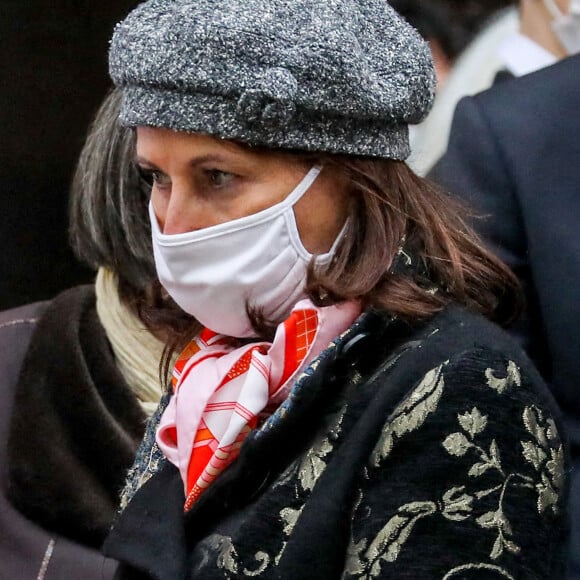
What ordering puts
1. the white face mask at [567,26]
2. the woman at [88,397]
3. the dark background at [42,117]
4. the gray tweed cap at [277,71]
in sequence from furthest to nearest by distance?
the dark background at [42,117] < the white face mask at [567,26] < the woman at [88,397] < the gray tweed cap at [277,71]

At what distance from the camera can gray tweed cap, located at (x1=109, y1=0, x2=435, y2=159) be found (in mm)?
1367

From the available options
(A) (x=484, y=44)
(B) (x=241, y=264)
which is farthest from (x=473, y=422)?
(A) (x=484, y=44)

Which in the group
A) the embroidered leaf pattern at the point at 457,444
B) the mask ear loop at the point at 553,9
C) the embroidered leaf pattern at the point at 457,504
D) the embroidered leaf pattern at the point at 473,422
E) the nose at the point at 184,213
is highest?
the mask ear loop at the point at 553,9

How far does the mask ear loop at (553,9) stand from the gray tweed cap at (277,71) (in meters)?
0.96

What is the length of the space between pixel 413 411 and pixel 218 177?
40 cm

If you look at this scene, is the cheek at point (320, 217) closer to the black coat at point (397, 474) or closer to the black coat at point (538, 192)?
the black coat at point (397, 474)

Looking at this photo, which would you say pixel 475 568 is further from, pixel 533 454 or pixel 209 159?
pixel 209 159

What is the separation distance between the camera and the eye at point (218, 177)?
4.77 feet

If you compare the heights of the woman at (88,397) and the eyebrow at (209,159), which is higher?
the eyebrow at (209,159)

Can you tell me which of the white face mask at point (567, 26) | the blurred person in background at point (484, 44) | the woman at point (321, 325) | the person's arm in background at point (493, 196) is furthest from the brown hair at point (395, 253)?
the white face mask at point (567, 26)

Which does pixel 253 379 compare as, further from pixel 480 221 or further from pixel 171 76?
pixel 480 221

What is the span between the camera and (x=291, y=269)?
1487 millimetres

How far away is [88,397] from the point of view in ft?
6.53

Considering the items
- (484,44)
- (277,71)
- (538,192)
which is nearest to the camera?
(277,71)
